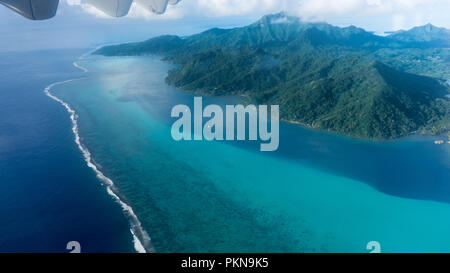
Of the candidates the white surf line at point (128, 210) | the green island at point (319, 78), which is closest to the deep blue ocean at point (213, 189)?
the white surf line at point (128, 210)

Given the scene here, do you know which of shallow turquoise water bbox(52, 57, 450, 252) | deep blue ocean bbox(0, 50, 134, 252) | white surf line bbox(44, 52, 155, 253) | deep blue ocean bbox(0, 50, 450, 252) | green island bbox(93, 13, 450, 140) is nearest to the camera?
white surf line bbox(44, 52, 155, 253)

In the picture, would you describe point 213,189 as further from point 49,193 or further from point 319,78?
point 319,78

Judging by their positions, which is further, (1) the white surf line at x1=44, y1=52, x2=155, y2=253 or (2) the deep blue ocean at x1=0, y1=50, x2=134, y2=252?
(2) the deep blue ocean at x1=0, y1=50, x2=134, y2=252

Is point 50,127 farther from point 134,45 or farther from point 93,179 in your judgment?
point 134,45

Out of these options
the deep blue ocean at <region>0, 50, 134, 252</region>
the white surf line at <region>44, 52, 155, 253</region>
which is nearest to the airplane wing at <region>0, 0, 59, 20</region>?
the white surf line at <region>44, 52, 155, 253</region>

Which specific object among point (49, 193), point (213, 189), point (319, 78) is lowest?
point (213, 189)

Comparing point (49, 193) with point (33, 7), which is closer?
point (33, 7)

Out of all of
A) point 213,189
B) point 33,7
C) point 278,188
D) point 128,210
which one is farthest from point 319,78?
point 33,7

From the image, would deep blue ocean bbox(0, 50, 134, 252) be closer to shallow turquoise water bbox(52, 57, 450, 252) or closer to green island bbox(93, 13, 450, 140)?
shallow turquoise water bbox(52, 57, 450, 252)
